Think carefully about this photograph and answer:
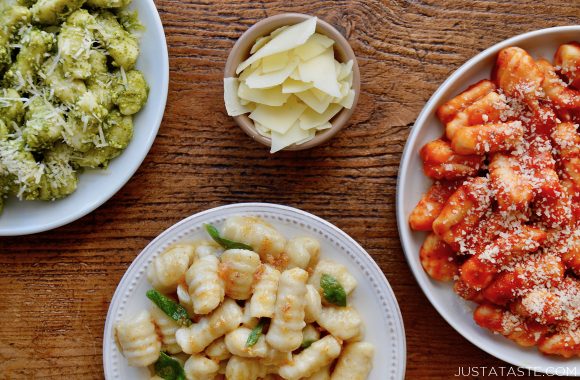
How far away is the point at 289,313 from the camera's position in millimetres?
1939

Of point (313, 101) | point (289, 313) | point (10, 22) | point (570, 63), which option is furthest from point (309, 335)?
point (10, 22)

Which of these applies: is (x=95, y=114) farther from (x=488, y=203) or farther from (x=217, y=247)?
(x=488, y=203)

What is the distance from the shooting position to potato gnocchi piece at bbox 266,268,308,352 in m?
1.94

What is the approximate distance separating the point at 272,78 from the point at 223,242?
55 cm

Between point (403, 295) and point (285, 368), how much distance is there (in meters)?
0.53

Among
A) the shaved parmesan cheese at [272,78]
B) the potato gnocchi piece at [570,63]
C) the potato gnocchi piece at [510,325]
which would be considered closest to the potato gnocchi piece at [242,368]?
the potato gnocchi piece at [510,325]

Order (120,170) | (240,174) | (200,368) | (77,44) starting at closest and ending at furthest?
(77,44) → (200,368) → (120,170) → (240,174)

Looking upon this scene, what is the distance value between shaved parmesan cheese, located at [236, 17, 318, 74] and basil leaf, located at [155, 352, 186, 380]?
967mm

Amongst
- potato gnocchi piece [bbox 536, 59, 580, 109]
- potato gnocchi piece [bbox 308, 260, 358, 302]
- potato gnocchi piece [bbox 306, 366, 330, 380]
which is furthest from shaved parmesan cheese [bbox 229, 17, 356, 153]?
potato gnocchi piece [bbox 306, 366, 330, 380]

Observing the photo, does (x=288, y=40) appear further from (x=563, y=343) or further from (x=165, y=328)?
(x=563, y=343)

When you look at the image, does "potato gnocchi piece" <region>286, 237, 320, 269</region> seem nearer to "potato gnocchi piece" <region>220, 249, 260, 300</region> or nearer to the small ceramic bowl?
"potato gnocchi piece" <region>220, 249, 260, 300</region>

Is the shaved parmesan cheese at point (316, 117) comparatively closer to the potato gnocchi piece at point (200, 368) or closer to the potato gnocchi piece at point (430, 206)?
the potato gnocchi piece at point (430, 206)

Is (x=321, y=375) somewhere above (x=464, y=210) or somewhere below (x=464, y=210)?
below

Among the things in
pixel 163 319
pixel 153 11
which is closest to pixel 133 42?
pixel 153 11
